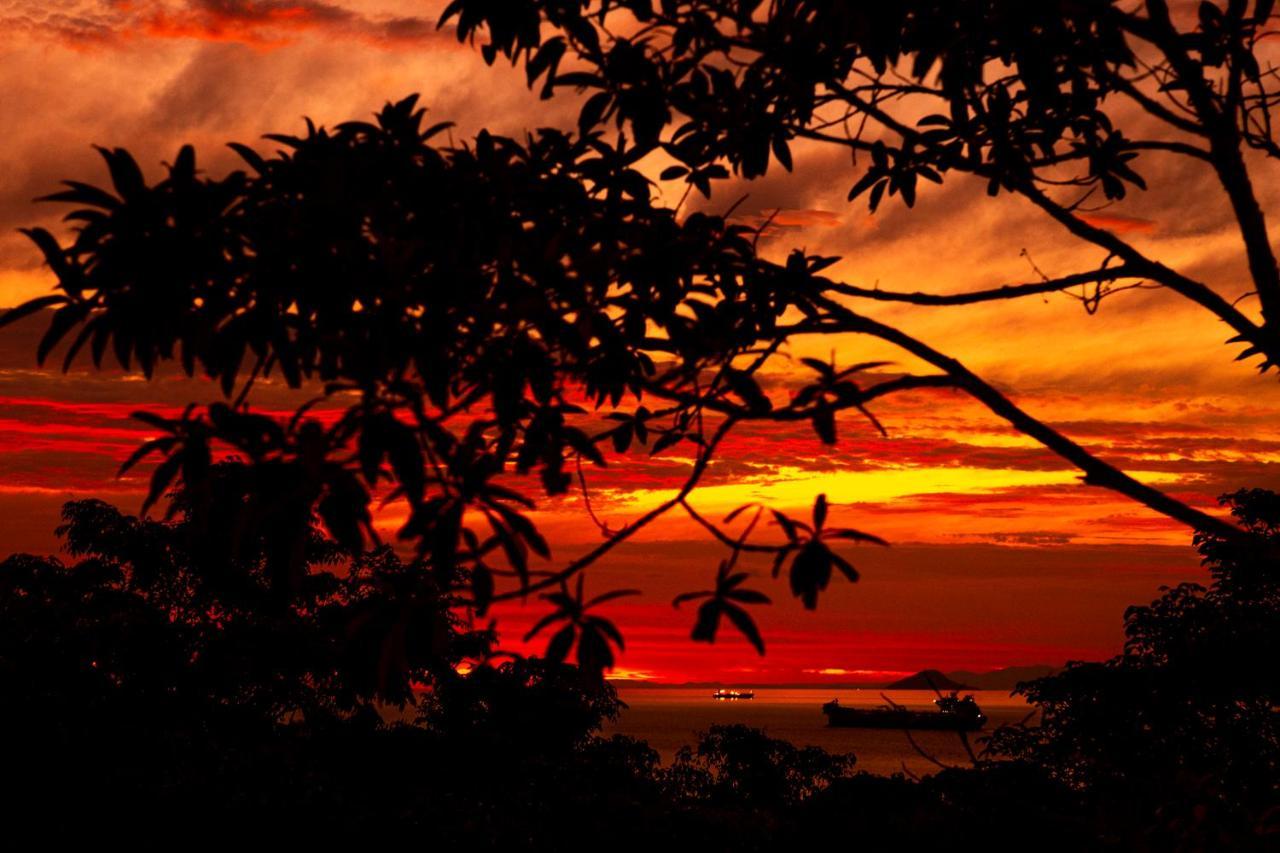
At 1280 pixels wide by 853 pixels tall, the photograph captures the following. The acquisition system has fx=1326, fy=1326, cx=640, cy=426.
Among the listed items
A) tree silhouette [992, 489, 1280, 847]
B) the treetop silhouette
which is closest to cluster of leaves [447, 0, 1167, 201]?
the treetop silhouette

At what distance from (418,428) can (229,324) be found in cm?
74

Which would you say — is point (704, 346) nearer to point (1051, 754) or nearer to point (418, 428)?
point (418, 428)

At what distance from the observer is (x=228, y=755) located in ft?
45.0

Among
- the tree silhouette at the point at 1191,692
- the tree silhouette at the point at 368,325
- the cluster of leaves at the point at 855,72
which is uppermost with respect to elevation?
the cluster of leaves at the point at 855,72

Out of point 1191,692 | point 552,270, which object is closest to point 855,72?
point 552,270

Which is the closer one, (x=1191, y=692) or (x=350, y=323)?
(x=350, y=323)

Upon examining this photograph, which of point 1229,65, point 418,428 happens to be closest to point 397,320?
point 418,428

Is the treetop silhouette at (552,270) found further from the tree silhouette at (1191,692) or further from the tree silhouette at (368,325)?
the tree silhouette at (1191,692)

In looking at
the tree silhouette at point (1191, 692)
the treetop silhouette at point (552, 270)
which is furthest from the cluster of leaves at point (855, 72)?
the tree silhouette at point (1191, 692)

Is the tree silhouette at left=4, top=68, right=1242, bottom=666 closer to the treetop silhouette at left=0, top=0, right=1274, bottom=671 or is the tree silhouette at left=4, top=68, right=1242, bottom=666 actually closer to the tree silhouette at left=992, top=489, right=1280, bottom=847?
the treetop silhouette at left=0, top=0, right=1274, bottom=671

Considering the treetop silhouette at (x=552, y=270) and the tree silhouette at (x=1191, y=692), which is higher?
the treetop silhouette at (x=552, y=270)

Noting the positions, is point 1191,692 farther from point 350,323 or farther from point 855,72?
point 350,323

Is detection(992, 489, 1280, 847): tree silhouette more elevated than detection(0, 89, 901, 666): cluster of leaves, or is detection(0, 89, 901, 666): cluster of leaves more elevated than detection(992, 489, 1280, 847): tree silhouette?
detection(0, 89, 901, 666): cluster of leaves

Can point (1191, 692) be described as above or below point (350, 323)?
below
